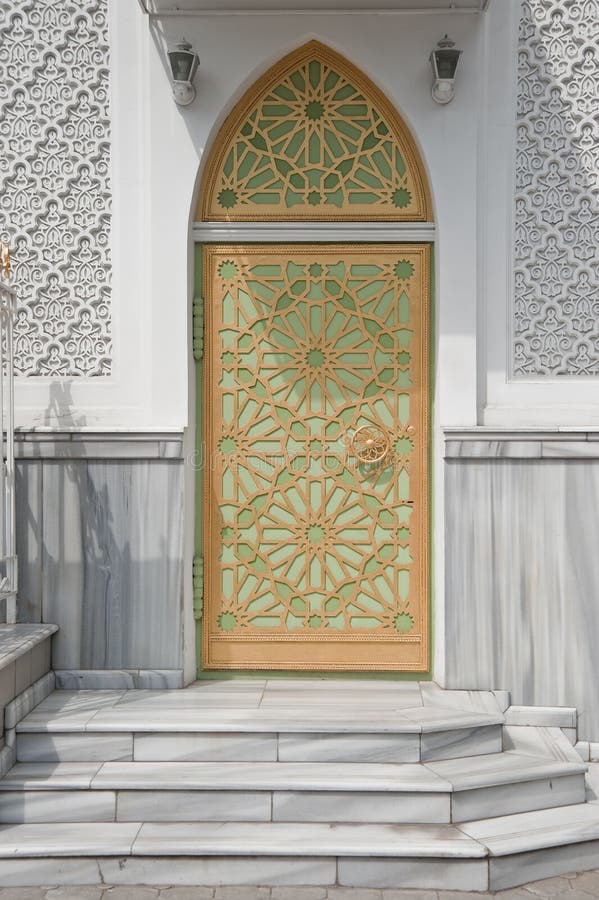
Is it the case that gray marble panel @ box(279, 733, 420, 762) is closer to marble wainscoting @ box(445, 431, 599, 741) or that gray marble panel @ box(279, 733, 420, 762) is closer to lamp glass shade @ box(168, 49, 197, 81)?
marble wainscoting @ box(445, 431, 599, 741)

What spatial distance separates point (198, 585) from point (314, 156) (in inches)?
79.1

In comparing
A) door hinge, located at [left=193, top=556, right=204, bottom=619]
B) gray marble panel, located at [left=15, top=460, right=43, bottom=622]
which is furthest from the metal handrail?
door hinge, located at [left=193, top=556, right=204, bottom=619]

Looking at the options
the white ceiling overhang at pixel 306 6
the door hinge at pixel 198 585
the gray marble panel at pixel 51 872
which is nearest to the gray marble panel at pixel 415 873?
the gray marble panel at pixel 51 872

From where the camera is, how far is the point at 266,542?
403 cm

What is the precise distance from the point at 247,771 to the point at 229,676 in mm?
781

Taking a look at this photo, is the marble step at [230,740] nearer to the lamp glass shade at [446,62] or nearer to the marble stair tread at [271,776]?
the marble stair tread at [271,776]

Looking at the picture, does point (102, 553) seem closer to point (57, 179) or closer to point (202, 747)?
A: point (202, 747)

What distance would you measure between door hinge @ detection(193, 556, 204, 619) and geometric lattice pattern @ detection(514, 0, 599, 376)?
68.7 inches

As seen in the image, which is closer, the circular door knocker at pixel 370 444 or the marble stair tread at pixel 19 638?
the marble stair tread at pixel 19 638

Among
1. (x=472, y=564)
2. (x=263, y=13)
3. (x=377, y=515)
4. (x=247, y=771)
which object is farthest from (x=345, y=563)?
(x=263, y=13)

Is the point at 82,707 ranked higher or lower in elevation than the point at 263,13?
lower

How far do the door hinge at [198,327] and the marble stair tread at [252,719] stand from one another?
5.05 ft

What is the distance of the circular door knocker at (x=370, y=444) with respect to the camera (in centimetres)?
401

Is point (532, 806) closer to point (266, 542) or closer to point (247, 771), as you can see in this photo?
point (247, 771)
